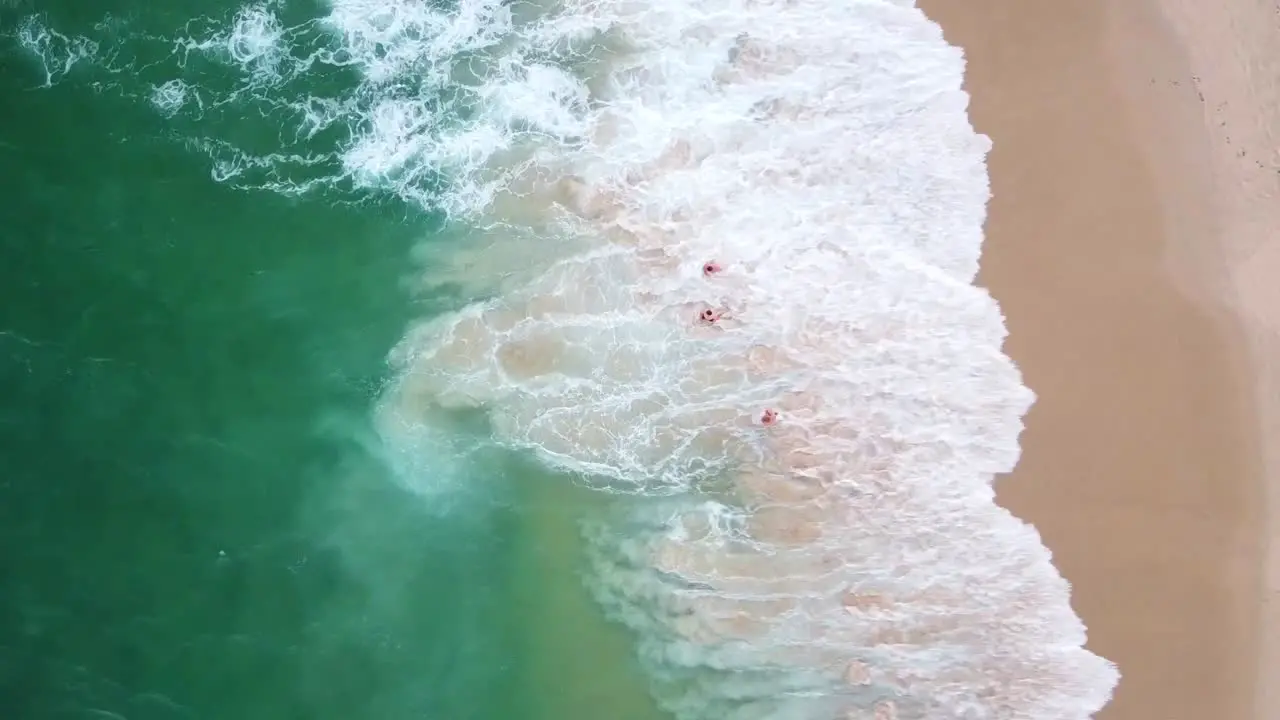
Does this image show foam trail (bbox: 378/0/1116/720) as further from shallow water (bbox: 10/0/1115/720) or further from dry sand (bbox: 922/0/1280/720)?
dry sand (bbox: 922/0/1280/720)

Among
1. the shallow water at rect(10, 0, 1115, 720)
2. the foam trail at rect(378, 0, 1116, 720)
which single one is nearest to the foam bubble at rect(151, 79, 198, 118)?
the shallow water at rect(10, 0, 1115, 720)

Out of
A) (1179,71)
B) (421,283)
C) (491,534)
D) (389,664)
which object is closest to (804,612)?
(491,534)

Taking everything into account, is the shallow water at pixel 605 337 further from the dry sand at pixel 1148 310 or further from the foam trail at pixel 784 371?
the dry sand at pixel 1148 310

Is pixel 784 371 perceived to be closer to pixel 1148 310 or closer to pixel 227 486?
pixel 1148 310

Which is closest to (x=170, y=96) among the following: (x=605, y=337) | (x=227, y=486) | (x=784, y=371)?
(x=227, y=486)

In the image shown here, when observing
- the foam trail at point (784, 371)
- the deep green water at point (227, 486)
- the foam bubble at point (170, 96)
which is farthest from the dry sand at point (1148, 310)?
the foam bubble at point (170, 96)

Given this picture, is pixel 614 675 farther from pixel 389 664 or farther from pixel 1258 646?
pixel 1258 646

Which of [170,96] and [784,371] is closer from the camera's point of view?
[784,371]
